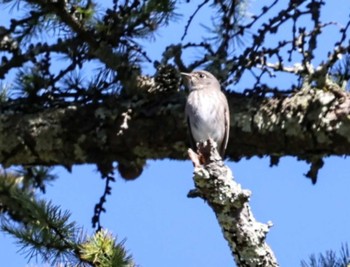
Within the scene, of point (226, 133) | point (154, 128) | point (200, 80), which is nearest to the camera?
point (154, 128)

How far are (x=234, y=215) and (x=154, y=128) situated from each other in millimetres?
1674

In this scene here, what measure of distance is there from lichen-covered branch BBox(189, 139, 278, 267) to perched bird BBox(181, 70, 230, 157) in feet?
4.27

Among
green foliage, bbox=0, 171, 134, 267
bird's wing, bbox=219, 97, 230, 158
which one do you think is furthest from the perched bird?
green foliage, bbox=0, 171, 134, 267

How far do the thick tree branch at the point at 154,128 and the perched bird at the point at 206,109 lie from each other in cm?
8

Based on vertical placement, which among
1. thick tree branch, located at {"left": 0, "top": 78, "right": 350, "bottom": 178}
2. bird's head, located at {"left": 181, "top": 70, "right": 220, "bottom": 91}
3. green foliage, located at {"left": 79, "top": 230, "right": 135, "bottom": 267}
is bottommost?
green foliage, located at {"left": 79, "top": 230, "right": 135, "bottom": 267}

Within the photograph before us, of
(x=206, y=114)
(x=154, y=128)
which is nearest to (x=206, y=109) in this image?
(x=206, y=114)

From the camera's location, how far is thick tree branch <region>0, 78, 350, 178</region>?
5.25 metres

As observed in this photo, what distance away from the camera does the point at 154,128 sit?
17.9 ft

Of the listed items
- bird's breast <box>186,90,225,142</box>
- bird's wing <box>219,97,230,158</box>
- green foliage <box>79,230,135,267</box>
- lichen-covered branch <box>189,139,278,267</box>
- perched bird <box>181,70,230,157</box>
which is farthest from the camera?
bird's breast <box>186,90,225,142</box>

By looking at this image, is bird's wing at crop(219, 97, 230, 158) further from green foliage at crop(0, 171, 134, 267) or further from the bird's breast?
green foliage at crop(0, 171, 134, 267)

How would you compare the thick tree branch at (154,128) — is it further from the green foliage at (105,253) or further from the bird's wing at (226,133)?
the green foliage at (105,253)

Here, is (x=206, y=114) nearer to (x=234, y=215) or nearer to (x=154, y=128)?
(x=154, y=128)

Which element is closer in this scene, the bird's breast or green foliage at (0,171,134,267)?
green foliage at (0,171,134,267)

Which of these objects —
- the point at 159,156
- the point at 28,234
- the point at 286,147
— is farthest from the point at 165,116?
the point at 28,234
